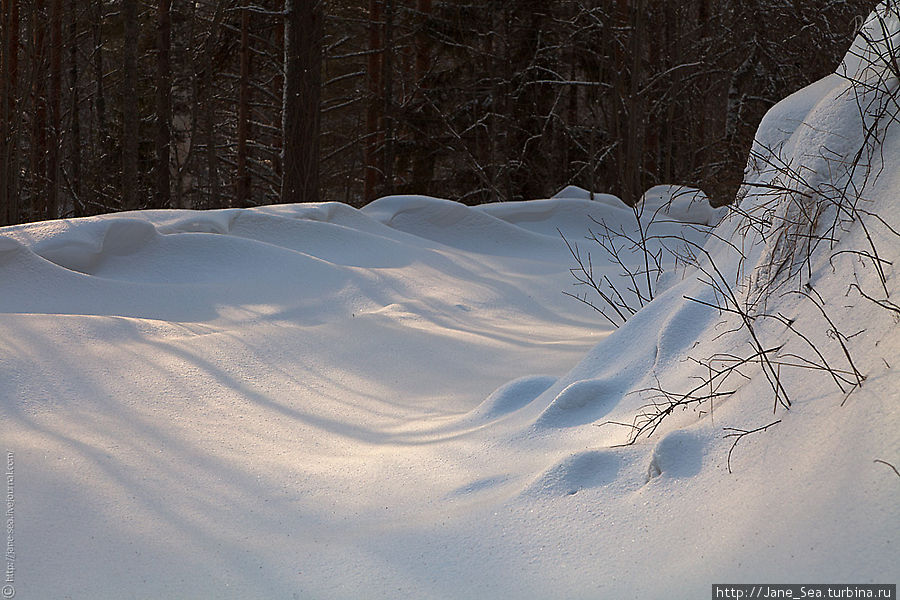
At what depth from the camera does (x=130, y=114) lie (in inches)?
485

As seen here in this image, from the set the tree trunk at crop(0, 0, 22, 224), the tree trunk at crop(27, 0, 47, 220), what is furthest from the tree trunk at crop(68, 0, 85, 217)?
the tree trunk at crop(0, 0, 22, 224)

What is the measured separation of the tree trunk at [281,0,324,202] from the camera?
963 centimetres

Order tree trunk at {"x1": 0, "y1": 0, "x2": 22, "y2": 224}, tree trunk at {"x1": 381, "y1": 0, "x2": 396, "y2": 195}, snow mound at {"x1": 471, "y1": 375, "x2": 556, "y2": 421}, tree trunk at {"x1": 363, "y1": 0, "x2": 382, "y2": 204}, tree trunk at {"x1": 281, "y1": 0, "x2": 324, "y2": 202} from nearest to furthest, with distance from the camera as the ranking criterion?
snow mound at {"x1": 471, "y1": 375, "x2": 556, "y2": 421} < tree trunk at {"x1": 281, "y1": 0, "x2": 324, "y2": 202} < tree trunk at {"x1": 0, "y1": 0, "x2": 22, "y2": 224} < tree trunk at {"x1": 381, "y1": 0, "x2": 396, "y2": 195} < tree trunk at {"x1": 363, "y1": 0, "x2": 382, "y2": 204}

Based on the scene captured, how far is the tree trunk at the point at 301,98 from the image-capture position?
9633mm

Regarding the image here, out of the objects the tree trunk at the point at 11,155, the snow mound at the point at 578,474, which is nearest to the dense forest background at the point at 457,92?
the tree trunk at the point at 11,155

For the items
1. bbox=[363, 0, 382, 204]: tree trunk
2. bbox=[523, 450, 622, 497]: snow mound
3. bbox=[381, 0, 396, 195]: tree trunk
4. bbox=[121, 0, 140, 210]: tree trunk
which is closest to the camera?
bbox=[523, 450, 622, 497]: snow mound

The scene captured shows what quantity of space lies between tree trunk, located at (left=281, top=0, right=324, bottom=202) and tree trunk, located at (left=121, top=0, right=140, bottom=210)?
3471 millimetres

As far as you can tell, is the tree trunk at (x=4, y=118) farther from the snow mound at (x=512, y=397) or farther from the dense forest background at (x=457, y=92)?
the snow mound at (x=512, y=397)

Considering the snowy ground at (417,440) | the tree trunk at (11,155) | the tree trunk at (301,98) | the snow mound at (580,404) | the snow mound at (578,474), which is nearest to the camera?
the snowy ground at (417,440)

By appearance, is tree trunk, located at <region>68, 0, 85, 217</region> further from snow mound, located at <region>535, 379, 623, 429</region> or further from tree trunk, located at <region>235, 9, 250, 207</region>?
snow mound, located at <region>535, 379, 623, 429</region>

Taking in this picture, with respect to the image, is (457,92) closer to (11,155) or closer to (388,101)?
(388,101)

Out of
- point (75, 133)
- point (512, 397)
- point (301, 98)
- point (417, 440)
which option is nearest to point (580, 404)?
point (512, 397)

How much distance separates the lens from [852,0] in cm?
927

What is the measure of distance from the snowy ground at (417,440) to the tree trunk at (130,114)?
6.46m
